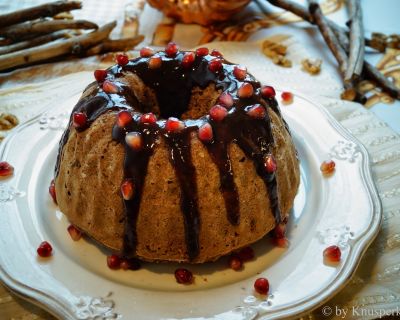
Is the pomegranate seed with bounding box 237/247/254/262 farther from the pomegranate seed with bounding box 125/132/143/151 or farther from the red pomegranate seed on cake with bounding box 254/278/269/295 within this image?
the pomegranate seed with bounding box 125/132/143/151

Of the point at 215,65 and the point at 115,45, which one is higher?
the point at 215,65

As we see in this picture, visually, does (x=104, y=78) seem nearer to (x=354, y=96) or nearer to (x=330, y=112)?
(x=330, y=112)

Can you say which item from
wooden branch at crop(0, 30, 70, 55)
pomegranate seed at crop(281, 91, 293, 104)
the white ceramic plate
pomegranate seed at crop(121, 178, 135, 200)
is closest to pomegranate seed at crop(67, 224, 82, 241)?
the white ceramic plate

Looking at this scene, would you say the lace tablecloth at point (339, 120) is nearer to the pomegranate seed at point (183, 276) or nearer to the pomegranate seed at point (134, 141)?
the pomegranate seed at point (183, 276)

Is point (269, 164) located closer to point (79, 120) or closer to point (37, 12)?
point (79, 120)

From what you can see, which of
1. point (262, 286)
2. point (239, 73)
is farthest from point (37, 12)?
point (262, 286)

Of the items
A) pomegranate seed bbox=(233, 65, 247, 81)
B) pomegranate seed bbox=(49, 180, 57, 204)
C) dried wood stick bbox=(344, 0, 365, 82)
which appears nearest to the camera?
pomegranate seed bbox=(233, 65, 247, 81)
